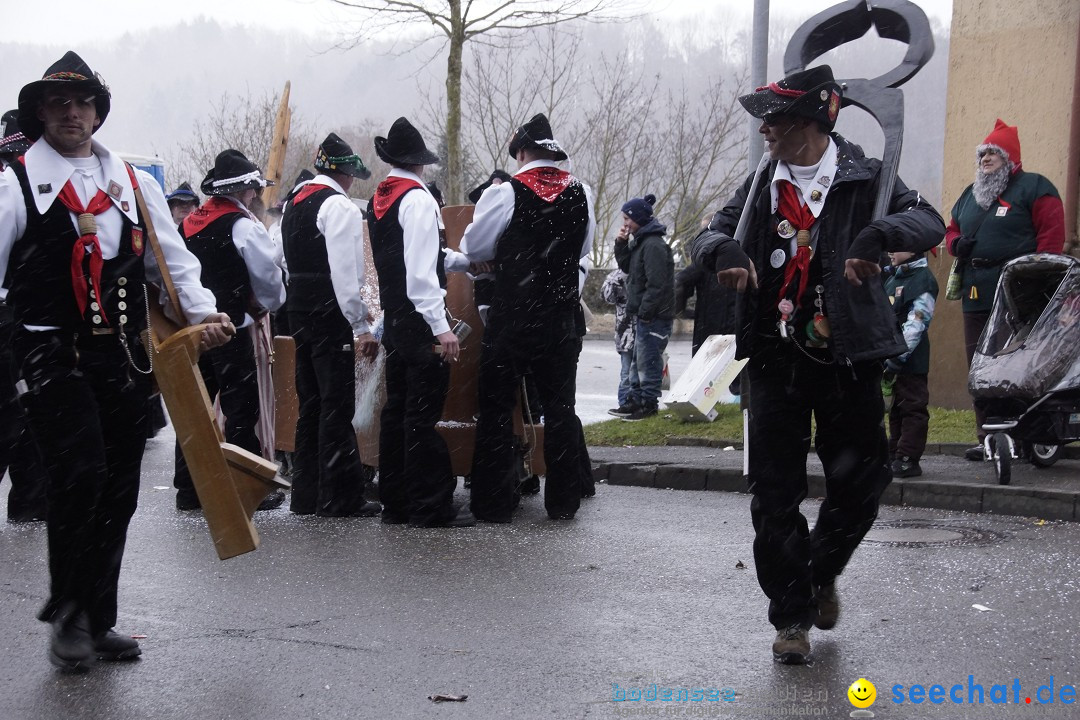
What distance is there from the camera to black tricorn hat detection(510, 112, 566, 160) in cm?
719

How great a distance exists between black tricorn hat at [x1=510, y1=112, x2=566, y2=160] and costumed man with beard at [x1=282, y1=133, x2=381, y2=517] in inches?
39.0

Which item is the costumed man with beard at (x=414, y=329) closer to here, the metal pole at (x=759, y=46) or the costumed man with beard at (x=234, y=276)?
the costumed man with beard at (x=234, y=276)

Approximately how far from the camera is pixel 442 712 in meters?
4.10

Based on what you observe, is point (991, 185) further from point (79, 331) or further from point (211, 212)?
point (79, 331)

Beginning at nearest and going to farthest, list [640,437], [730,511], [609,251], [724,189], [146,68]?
[730,511]
[640,437]
[724,189]
[609,251]
[146,68]

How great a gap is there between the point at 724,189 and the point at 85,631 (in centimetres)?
2918

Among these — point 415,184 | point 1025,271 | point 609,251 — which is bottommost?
point 609,251

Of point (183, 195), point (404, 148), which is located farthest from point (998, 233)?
point (183, 195)

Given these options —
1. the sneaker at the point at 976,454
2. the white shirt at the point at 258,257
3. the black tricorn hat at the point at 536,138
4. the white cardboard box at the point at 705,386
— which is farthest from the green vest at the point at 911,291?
the white shirt at the point at 258,257

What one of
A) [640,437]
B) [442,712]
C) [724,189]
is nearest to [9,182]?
[442,712]

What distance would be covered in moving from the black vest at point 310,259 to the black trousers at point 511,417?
37.9 inches

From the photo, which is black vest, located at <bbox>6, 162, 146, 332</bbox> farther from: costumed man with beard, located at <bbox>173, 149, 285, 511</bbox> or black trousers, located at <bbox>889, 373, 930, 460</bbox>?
black trousers, located at <bbox>889, 373, 930, 460</bbox>

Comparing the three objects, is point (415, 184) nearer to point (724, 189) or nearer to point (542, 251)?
point (542, 251)

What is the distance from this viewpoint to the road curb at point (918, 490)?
24.0ft
